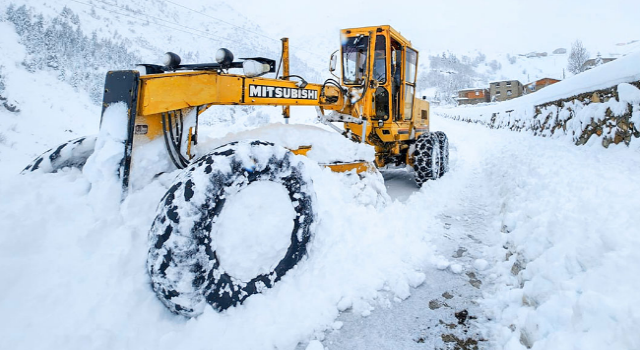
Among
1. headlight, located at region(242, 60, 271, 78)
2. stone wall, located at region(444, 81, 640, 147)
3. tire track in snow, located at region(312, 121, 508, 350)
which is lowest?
tire track in snow, located at region(312, 121, 508, 350)

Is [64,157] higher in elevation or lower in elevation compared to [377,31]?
lower

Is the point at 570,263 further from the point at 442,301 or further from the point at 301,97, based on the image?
the point at 301,97

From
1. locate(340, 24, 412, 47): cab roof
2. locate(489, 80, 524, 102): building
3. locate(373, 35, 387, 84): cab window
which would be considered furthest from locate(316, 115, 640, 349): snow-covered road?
locate(489, 80, 524, 102): building

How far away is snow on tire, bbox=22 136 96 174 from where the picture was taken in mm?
2777

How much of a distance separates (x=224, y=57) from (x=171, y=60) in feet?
2.15

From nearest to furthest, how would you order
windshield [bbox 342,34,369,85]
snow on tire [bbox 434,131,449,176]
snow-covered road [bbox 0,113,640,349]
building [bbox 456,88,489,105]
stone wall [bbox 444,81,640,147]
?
snow-covered road [bbox 0,113,640,349] → stone wall [bbox 444,81,640,147] → windshield [bbox 342,34,369,85] → snow on tire [bbox 434,131,449,176] → building [bbox 456,88,489,105]

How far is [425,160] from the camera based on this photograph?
6453mm

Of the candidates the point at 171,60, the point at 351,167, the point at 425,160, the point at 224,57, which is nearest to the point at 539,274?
the point at 351,167

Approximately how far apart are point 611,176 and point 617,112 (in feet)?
6.38

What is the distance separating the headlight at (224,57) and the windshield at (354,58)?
355 cm

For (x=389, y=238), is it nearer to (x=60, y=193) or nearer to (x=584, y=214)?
(x=584, y=214)

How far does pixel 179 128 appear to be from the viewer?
3.03 meters

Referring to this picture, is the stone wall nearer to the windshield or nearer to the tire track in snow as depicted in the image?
the tire track in snow

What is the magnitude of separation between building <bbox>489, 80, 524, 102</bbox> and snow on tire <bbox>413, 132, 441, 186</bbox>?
55.2 metres
